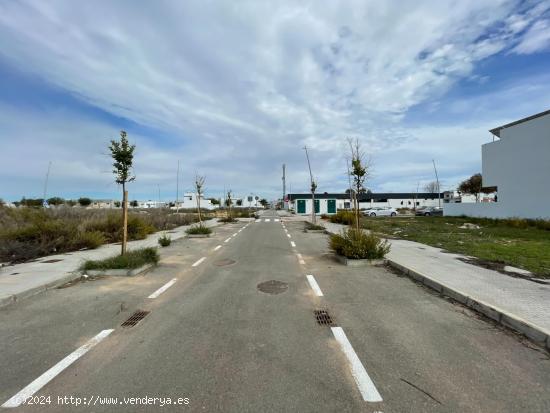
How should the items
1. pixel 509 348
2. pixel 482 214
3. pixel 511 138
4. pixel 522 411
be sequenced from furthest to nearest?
1. pixel 482 214
2. pixel 511 138
3. pixel 509 348
4. pixel 522 411

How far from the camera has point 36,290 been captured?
22.5 feet

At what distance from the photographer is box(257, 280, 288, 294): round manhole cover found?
22.6 ft

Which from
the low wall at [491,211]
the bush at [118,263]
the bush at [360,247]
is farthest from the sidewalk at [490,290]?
the low wall at [491,211]

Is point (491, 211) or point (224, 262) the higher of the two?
point (491, 211)

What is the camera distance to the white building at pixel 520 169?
25781 millimetres

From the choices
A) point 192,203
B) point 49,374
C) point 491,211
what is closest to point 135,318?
point 49,374

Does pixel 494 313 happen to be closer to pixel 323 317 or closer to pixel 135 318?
pixel 323 317

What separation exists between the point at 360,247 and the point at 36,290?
8.62m

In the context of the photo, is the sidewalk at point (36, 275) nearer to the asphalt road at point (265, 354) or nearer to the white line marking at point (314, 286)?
the asphalt road at point (265, 354)

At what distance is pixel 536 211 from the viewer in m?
26.1

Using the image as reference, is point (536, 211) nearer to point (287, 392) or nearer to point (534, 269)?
point (534, 269)

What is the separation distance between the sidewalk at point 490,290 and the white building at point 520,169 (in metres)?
22.9

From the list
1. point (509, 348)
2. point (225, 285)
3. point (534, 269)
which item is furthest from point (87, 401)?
point (534, 269)

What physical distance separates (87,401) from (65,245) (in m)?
11.6
